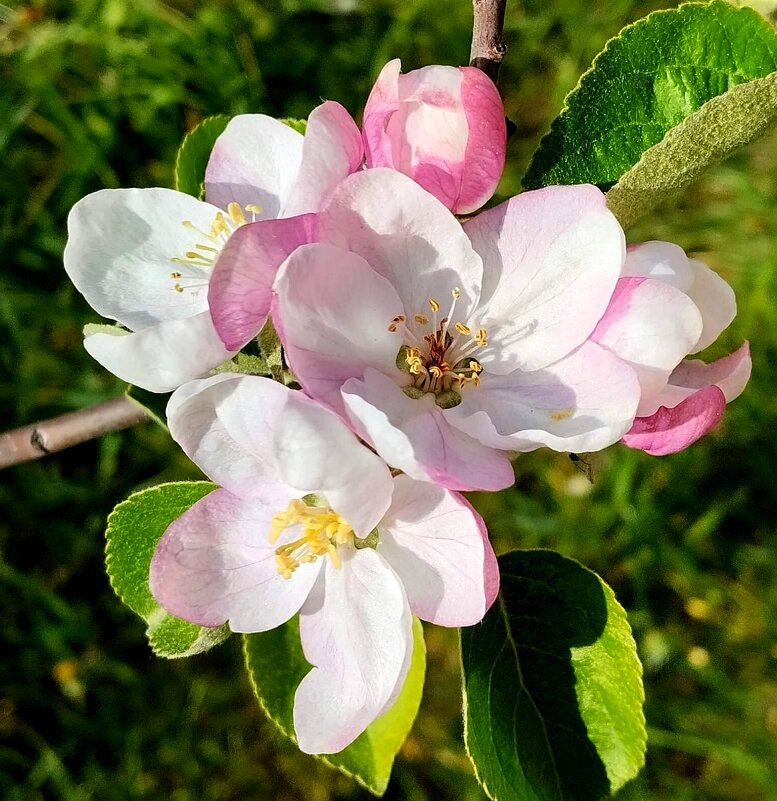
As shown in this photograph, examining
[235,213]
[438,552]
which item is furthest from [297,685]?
Result: [235,213]

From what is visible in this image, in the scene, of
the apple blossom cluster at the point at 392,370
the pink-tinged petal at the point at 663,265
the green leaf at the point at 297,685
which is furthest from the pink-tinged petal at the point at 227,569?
the pink-tinged petal at the point at 663,265

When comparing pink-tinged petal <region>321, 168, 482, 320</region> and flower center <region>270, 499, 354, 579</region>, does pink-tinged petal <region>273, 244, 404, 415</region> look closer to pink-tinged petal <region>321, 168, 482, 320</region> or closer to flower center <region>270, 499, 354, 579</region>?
pink-tinged petal <region>321, 168, 482, 320</region>

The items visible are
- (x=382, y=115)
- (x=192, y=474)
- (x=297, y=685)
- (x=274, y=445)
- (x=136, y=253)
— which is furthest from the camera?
(x=192, y=474)

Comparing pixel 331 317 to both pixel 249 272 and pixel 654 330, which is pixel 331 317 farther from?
pixel 654 330

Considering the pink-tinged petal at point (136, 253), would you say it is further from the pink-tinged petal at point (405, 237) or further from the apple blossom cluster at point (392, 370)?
the pink-tinged petal at point (405, 237)

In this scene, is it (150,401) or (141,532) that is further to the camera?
(150,401)
